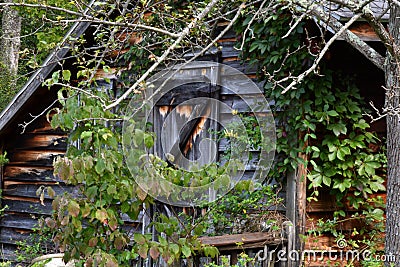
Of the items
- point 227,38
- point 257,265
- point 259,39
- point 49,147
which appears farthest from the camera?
point 49,147

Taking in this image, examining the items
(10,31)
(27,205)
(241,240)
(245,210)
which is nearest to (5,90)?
(10,31)

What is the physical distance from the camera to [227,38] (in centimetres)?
705

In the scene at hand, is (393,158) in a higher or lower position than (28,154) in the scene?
lower

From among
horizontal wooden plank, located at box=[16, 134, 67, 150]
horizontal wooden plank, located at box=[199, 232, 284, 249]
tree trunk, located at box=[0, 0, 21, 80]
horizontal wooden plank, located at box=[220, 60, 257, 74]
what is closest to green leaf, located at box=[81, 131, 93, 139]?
horizontal wooden plank, located at box=[199, 232, 284, 249]

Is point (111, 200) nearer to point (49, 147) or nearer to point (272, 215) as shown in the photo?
point (272, 215)

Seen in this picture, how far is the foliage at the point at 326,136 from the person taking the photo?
19.8 ft

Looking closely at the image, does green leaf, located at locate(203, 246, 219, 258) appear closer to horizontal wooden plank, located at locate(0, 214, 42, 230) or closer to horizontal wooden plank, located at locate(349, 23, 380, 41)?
horizontal wooden plank, located at locate(349, 23, 380, 41)

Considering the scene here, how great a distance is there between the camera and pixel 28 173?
967cm

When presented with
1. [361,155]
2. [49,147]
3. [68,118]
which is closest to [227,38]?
[361,155]

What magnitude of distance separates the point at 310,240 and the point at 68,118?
279 centimetres

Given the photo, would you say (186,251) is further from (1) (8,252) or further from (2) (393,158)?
(1) (8,252)

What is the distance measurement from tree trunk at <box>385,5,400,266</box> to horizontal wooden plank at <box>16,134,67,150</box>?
5.51m

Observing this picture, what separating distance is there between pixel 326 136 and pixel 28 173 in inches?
213

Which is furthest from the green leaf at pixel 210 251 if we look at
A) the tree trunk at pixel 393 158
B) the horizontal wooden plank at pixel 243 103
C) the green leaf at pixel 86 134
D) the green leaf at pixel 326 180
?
the horizontal wooden plank at pixel 243 103
